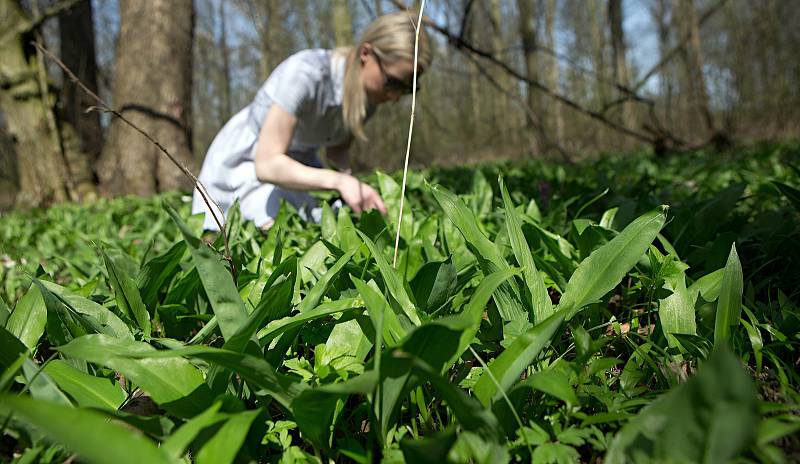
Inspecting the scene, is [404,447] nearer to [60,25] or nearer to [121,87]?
[121,87]

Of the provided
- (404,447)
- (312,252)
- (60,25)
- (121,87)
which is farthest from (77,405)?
(60,25)

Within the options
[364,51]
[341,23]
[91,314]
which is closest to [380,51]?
[364,51]

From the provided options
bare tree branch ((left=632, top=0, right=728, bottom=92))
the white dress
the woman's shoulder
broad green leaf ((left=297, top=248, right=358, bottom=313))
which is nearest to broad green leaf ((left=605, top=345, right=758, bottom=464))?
broad green leaf ((left=297, top=248, right=358, bottom=313))

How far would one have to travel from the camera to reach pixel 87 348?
794 millimetres

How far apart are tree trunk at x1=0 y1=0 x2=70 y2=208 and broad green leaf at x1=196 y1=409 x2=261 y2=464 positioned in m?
5.90


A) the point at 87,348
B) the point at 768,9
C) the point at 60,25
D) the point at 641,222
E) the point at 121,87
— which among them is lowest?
the point at 87,348

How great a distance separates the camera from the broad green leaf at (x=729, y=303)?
0.88m

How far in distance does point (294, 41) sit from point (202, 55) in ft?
17.1

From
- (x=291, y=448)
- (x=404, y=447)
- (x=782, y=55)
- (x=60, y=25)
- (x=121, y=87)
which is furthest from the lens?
(x=782, y=55)

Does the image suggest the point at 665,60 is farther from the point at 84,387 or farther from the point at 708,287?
the point at 84,387

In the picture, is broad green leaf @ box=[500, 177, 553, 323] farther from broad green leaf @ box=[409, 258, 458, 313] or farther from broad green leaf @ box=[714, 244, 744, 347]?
broad green leaf @ box=[714, 244, 744, 347]

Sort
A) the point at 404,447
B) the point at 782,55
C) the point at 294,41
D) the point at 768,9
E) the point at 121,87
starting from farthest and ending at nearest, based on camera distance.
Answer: the point at 294,41 < the point at 782,55 < the point at 768,9 < the point at 121,87 < the point at 404,447

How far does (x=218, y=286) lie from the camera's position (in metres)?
0.84

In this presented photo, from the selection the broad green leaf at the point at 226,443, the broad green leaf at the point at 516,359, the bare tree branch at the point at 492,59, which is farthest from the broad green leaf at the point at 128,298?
the bare tree branch at the point at 492,59
